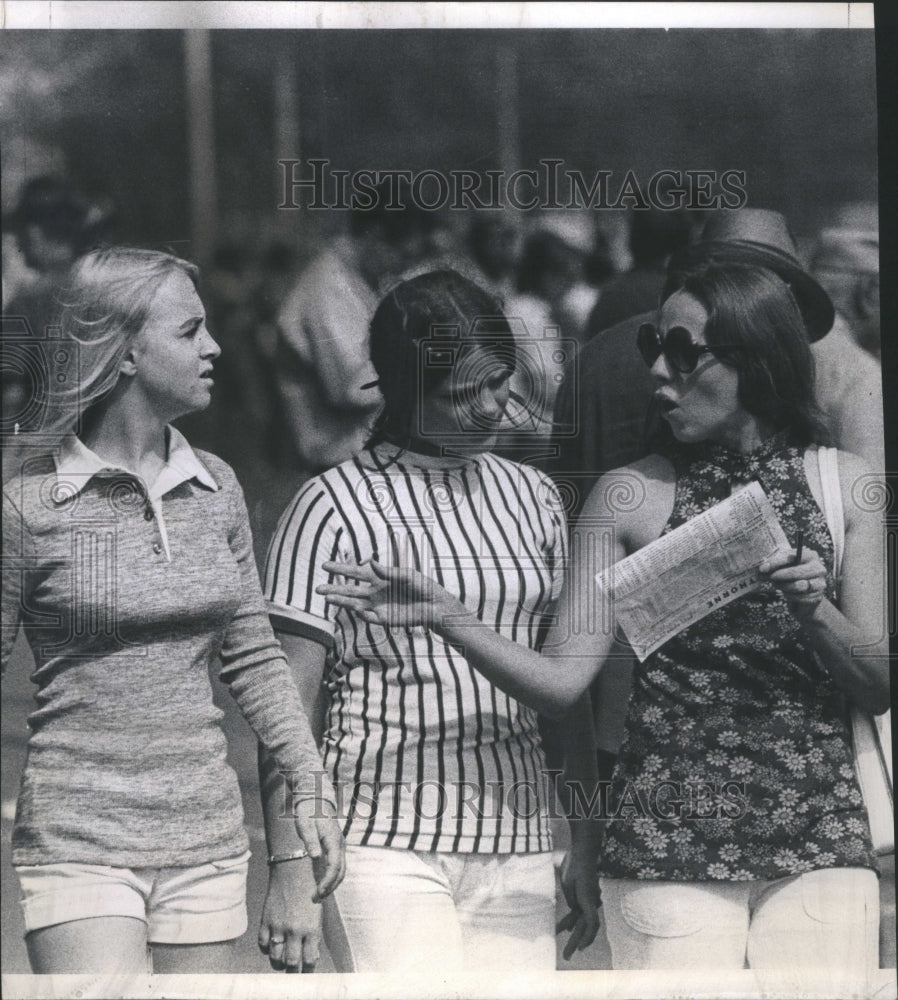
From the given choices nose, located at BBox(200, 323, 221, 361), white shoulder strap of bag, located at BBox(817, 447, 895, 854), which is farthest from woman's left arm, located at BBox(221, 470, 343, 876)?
white shoulder strap of bag, located at BBox(817, 447, 895, 854)

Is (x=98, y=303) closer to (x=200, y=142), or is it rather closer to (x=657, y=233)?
(x=200, y=142)

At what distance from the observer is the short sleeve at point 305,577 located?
4.18m

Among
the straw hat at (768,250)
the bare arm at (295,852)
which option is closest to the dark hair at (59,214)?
the bare arm at (295,852)

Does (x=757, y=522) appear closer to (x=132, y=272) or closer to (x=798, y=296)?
(x=798, y=296)

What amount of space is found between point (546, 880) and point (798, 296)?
6.17 feet

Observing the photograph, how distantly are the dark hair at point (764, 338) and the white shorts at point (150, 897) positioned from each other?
6.73 ft

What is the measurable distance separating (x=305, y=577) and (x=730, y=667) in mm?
1270

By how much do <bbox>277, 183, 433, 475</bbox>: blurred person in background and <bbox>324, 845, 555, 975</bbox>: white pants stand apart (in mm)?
1199

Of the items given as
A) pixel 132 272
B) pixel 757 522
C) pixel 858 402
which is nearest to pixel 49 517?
pixel 132 272

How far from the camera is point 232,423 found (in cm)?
421

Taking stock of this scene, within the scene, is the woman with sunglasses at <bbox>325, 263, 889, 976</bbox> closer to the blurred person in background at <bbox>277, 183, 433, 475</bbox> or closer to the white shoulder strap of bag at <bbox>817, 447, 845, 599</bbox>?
the white shoulder strap of bag at <bbox>817, 447, 845, 599</bbox>

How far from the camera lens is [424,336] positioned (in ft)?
13.8

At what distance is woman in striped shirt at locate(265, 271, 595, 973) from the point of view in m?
4.15

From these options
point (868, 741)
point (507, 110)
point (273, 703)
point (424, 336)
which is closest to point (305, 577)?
point (273, 703)
